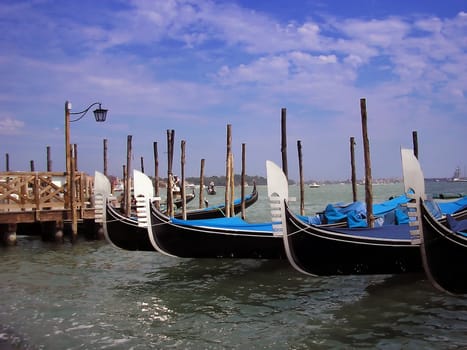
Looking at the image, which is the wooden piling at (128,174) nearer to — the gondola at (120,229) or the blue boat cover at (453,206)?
the gondola at (120,229)

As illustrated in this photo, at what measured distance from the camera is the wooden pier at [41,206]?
997cm

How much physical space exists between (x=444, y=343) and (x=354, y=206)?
13.3ft

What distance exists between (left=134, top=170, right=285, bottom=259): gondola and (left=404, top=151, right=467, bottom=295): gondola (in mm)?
2506

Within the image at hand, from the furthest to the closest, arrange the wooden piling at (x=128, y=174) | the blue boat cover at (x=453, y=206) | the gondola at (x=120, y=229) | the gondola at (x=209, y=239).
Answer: the wooden piling at (x=128, y=174)
the blue boat cover at (x=453, y=206)
the gondola at (x=120, y=229)
the gondola at (x=209, y=239)

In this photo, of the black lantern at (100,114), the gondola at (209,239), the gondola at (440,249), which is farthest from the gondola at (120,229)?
the gondola at (440,249)

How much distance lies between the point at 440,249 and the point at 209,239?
329 cm

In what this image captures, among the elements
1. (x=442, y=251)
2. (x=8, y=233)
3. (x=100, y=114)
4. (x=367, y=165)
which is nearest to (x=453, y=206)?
(x=367, y=165)

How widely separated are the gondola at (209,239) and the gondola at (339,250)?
4.31 feet

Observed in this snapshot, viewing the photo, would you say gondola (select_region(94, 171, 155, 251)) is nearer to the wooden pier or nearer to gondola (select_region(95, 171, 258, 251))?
gondola (select_region(95, 171, 258, 251))

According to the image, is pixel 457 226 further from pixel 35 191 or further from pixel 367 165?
pixel 35 191

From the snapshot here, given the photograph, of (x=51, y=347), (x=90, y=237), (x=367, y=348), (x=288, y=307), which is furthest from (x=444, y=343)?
(x=90, y=237)

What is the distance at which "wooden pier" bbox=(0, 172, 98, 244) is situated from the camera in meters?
9.97

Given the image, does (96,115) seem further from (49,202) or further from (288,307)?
(288,307)

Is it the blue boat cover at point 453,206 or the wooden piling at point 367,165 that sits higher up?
the wooden piling at point 367,165
